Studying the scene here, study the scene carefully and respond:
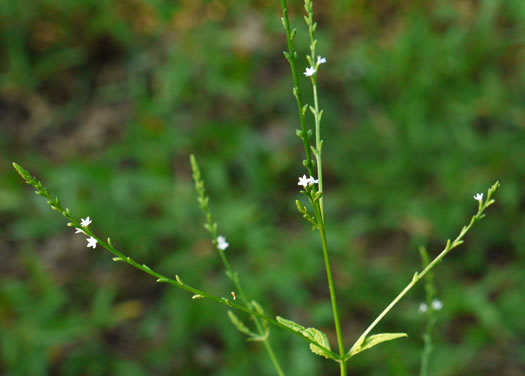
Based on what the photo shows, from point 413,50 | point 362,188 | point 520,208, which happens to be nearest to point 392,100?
point 413,50

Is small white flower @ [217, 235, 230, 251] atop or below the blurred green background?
below

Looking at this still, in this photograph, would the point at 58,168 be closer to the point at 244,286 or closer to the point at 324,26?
the point at 244,286

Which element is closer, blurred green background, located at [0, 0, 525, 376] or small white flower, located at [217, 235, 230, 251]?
small white flower, located at [217, 235, 230, 251]

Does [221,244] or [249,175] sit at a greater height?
[249,175]

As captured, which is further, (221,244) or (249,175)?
(249,175)

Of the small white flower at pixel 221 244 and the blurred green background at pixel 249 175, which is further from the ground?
the blurred green background at pixel 249 175

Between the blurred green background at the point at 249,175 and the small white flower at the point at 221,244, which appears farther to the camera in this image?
the blurred green background at the point at 249,175

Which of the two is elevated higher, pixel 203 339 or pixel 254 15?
pixel 254 15

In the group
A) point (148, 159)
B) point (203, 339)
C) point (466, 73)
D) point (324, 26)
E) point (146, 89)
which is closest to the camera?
point (203, 339)
